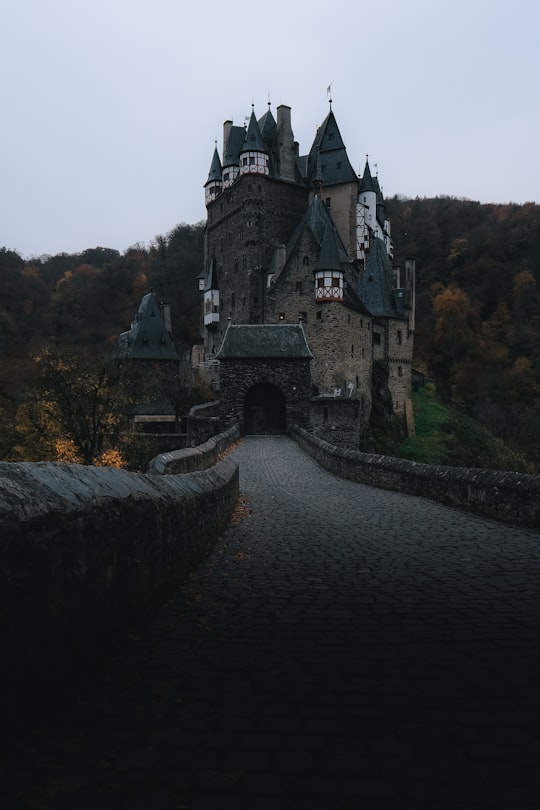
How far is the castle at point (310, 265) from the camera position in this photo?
4591cm

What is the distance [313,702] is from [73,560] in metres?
1.39

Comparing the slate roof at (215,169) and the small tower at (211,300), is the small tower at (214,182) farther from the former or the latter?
the small tower at (211,300)

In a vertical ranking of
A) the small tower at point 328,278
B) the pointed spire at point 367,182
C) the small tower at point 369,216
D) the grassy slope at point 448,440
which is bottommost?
the grassy slope at point 448,440

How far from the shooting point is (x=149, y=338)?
60.9 meters

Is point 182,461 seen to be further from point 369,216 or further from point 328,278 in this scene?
point 369,216

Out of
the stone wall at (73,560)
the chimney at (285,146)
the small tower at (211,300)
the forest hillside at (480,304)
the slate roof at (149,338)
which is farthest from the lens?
the forest hillside at (480,304)

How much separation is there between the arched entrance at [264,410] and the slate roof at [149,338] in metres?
29.4

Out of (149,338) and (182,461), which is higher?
(149,338)

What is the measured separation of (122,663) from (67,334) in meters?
73.4

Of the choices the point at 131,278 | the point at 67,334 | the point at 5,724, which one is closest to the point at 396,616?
the point at 5,724

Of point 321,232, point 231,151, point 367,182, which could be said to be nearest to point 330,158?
point 367,182

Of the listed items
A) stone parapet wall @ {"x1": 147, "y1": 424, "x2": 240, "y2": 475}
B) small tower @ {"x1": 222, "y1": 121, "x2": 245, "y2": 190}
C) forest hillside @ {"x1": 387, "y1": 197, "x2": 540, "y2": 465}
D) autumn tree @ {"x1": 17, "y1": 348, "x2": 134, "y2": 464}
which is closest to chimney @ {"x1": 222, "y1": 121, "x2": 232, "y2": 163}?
small tower @ {"x1": 222, "y1": 121, "x2": 245, "y2": 190}

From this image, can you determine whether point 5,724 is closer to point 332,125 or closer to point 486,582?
point 486,582

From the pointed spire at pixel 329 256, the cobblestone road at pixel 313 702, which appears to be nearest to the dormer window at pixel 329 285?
the pointed spire at pixel 329 256
